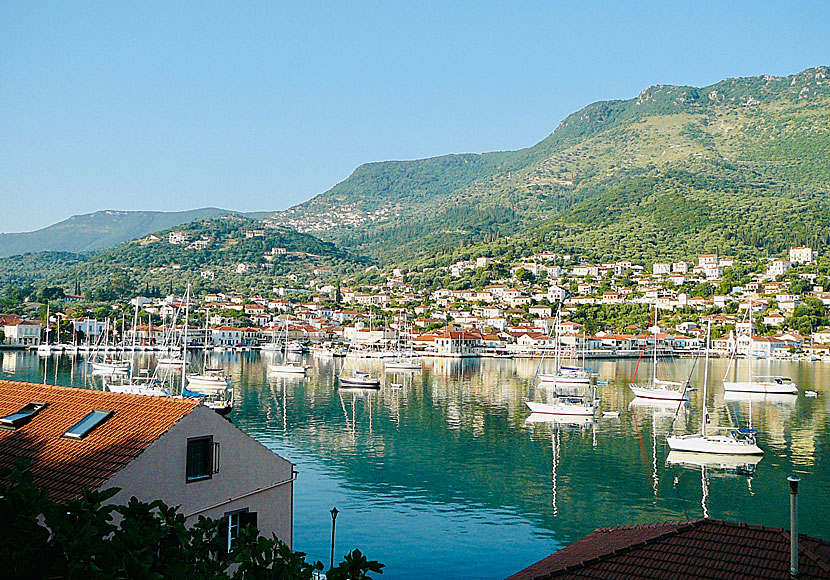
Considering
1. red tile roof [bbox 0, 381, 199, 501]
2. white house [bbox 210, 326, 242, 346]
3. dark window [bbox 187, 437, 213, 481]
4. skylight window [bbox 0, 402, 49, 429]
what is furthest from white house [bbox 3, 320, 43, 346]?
dark window [bbox 187, 437, 213, 481]

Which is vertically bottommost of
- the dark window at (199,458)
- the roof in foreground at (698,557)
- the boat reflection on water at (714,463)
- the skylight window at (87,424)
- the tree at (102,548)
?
the boat reflection on water at (714,463)

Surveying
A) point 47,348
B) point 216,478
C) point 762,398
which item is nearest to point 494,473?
point 216,478

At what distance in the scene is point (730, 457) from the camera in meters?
28.5

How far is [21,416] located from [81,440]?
142cm

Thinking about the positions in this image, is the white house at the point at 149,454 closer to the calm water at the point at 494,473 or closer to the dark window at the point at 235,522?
the dark window at the point at 235,522

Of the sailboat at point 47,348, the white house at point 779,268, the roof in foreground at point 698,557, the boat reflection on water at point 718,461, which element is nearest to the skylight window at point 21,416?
the roof in foreground at point 698,557

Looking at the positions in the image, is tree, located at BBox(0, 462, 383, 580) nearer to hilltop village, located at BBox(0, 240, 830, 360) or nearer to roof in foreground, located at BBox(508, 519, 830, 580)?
roof in foreground, located at BBox(508, 519, 830, 580)

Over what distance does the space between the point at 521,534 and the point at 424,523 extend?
97.6 inches

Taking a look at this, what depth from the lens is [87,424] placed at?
10.5 metres

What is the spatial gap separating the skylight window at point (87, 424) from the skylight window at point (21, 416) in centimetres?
92

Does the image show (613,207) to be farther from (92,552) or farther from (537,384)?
(92,552)

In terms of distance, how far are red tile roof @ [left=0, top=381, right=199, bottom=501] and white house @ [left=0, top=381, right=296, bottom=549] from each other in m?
0.01

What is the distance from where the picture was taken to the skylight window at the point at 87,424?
10.3 metres

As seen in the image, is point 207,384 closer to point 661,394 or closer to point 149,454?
point 661,394
